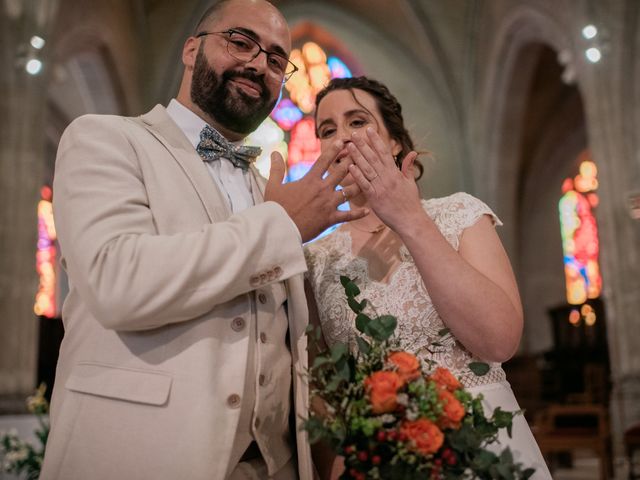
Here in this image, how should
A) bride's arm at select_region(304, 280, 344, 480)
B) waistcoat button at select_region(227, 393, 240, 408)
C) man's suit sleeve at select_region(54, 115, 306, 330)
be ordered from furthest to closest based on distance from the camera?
bride's arm at select_region(304, 280, 344, 480) → waistcoat button at select_region(227, 393, 240, 408) → man's suit sleeve at select_region(54, 115, 306, 330)

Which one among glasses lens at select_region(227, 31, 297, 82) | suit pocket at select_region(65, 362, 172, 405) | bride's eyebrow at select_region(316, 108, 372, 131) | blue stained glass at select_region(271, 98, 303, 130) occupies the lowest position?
suit pocket at select_region(65, 362, 172, 405)

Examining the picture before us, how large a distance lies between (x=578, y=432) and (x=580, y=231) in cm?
1039

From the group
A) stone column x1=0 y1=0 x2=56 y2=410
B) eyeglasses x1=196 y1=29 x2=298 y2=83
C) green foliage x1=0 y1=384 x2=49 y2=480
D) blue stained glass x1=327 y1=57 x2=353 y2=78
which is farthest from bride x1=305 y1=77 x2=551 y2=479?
blue stained glass x1=327 y1=57 x2=353 y2=78

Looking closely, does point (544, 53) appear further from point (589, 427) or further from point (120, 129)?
point (120, 129)

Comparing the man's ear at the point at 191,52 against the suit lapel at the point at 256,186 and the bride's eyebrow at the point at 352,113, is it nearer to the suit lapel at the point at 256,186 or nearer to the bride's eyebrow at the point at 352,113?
the suit lapel at the point at 256,186

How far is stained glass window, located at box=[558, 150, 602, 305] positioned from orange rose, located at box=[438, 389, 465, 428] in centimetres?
1783

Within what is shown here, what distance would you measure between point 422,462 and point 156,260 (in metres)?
0.65

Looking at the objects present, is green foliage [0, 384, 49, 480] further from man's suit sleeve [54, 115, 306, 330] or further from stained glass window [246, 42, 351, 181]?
stained glass window [246, 42, 351, 181]

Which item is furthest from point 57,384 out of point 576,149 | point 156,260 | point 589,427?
point 576,149

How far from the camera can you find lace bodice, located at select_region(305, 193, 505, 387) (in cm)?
227

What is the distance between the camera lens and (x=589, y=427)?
9.09 m

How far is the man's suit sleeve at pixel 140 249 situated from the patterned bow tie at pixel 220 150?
0.93 ft

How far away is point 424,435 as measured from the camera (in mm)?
1373

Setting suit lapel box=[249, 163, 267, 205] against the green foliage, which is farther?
the green foliage
